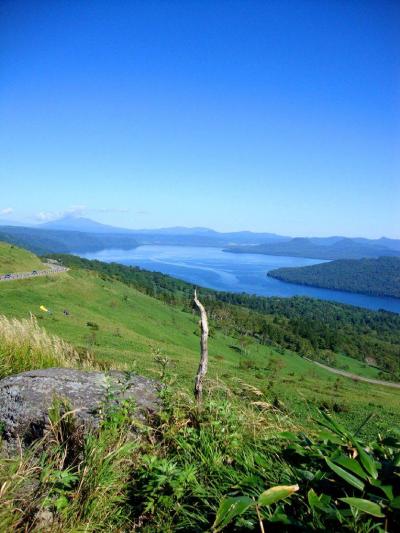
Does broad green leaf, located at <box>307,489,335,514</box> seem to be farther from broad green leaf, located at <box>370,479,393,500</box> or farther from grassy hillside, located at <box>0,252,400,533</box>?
broad green leaf, located at <box>370,479,393,500</box>

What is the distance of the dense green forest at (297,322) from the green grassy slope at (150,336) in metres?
17.9

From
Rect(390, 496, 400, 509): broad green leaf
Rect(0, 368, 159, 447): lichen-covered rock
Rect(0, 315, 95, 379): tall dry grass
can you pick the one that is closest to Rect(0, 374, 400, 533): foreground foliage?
Rect(390, 496, 400, 509): broad green leaf

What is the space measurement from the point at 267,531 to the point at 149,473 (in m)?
0.97

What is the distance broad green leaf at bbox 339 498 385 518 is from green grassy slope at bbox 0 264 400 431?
61.6ft

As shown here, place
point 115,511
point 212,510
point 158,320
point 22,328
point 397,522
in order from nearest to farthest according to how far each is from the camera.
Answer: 1. point 397,522
2. point 212,510
3. point 115,511
4. point 22,328
5. point 158,320

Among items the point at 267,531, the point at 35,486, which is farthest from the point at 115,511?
the point at 267,531

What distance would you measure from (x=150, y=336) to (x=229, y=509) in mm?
55496

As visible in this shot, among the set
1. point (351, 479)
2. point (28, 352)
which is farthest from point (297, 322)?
point (351, 479)

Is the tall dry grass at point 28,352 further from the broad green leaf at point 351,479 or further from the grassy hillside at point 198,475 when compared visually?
the broad green leaf at point 351,479

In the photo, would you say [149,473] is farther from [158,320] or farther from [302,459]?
[158,320]

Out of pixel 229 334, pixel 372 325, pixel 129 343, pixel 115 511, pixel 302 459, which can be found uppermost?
pixel 302 459

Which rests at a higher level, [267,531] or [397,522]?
[397,522]

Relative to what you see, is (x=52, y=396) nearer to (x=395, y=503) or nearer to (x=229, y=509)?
(x=229, y=509)

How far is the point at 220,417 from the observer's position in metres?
3.33
